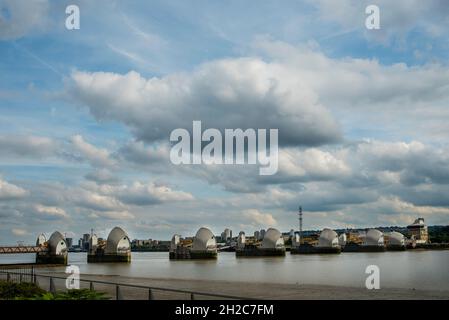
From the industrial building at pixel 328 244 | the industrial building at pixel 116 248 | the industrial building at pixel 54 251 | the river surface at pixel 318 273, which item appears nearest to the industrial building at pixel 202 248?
the industrial building at pixel 116 248

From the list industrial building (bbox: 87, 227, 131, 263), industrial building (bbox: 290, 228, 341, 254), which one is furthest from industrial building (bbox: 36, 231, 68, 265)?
industrial building (bbox: 290, 228, 341, 254)

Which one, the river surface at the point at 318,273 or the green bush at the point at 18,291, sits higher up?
the green bush at the point at 18,291

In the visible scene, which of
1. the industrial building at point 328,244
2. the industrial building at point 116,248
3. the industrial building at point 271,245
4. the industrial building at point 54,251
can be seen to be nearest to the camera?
the industrial building at point 54,251

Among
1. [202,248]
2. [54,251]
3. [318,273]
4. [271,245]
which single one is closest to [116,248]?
[54,251]

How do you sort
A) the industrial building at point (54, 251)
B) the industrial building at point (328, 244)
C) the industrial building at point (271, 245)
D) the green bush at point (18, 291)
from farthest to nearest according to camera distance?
the industrial building at point (328, 244)
the industrial building at point (271, 245)
the industrial building at point (54, 251)
the green bush at point (18, 291)

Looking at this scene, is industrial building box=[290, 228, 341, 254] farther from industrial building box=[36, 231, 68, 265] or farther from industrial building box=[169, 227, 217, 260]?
industrial building box=[36, 231, 68, 265]

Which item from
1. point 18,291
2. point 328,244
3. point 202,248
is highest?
point 18,291

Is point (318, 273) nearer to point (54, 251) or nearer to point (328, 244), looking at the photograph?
point (54, 251)

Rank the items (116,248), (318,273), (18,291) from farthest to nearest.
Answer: (116,248), (318,273), (18,291)

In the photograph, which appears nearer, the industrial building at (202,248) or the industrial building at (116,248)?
the industrial building at (116,248)

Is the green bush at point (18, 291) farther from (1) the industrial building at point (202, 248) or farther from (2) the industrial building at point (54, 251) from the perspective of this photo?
(1) the industrial building at point (202, 248)

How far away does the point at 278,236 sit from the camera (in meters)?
172
